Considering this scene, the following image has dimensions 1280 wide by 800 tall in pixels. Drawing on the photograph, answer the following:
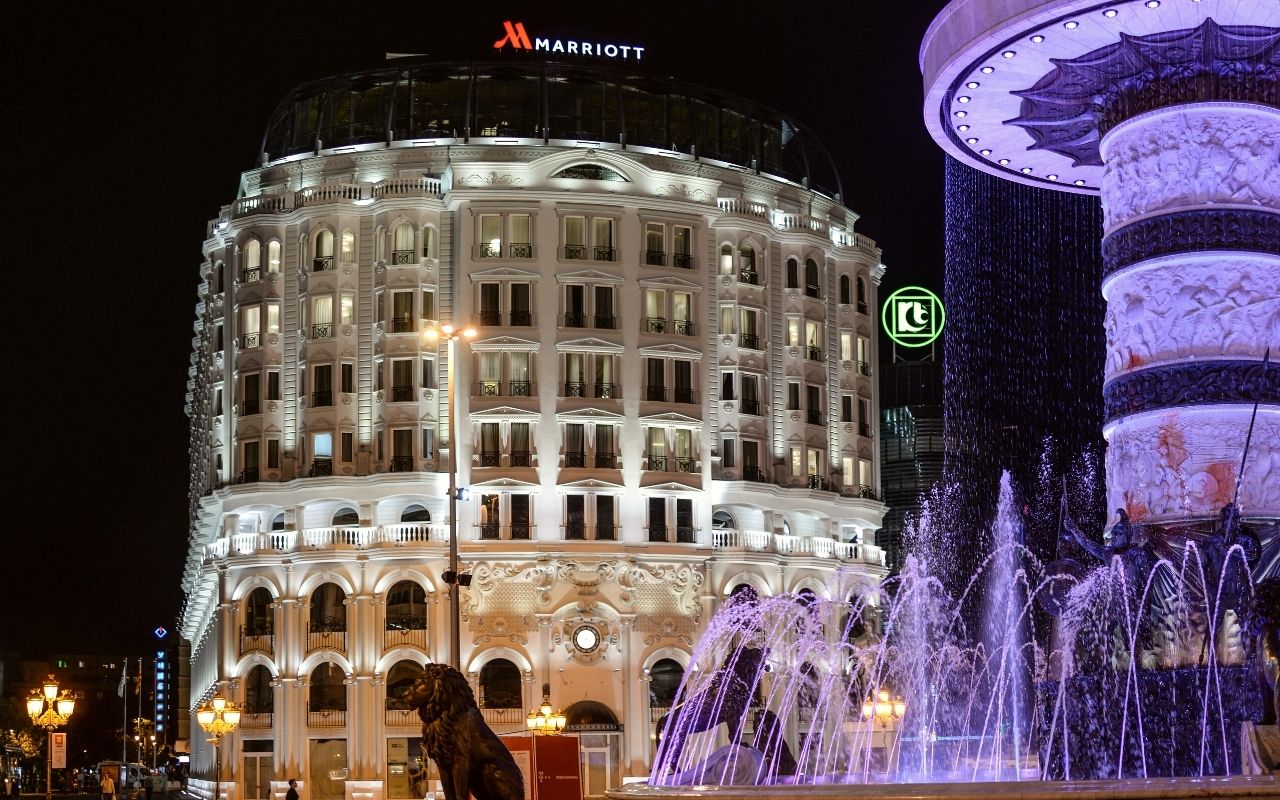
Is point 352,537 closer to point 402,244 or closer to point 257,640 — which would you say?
point 257,640

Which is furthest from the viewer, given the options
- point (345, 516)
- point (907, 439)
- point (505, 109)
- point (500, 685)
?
point (907, 439)

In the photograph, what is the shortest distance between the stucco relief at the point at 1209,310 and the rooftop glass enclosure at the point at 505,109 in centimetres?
4373

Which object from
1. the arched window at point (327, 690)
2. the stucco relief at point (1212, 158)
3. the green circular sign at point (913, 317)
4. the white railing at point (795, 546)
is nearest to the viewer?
the stucco relief at point (1212, 158)

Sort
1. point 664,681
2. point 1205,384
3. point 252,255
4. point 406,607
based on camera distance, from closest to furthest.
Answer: point 1205,384
point 406,607
point 664,681
point 252,255

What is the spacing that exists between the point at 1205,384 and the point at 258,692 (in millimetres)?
47304

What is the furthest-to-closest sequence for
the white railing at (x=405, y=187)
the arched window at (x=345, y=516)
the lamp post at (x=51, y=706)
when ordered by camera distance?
the arched window at (x=345, y=516) < the white railing at (x=405, y=187) < the lamp post at (x=51, y=706)

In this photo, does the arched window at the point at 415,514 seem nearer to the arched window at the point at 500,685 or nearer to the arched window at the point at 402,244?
the arched window at the point at 500,685

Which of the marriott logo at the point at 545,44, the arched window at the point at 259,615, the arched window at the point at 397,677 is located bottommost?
the arched window at the point at 397,677

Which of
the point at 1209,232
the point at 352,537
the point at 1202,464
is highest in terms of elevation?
the point at 1209,232

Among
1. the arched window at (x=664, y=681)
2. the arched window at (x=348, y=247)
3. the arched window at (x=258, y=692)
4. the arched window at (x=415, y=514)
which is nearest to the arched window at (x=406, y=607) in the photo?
the arched window at (x=415, y=514)

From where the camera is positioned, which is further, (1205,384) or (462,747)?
(1205,384)

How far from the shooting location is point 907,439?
346ft

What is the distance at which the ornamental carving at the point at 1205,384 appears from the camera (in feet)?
104

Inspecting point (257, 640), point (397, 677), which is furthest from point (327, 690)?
point (257, 640)
